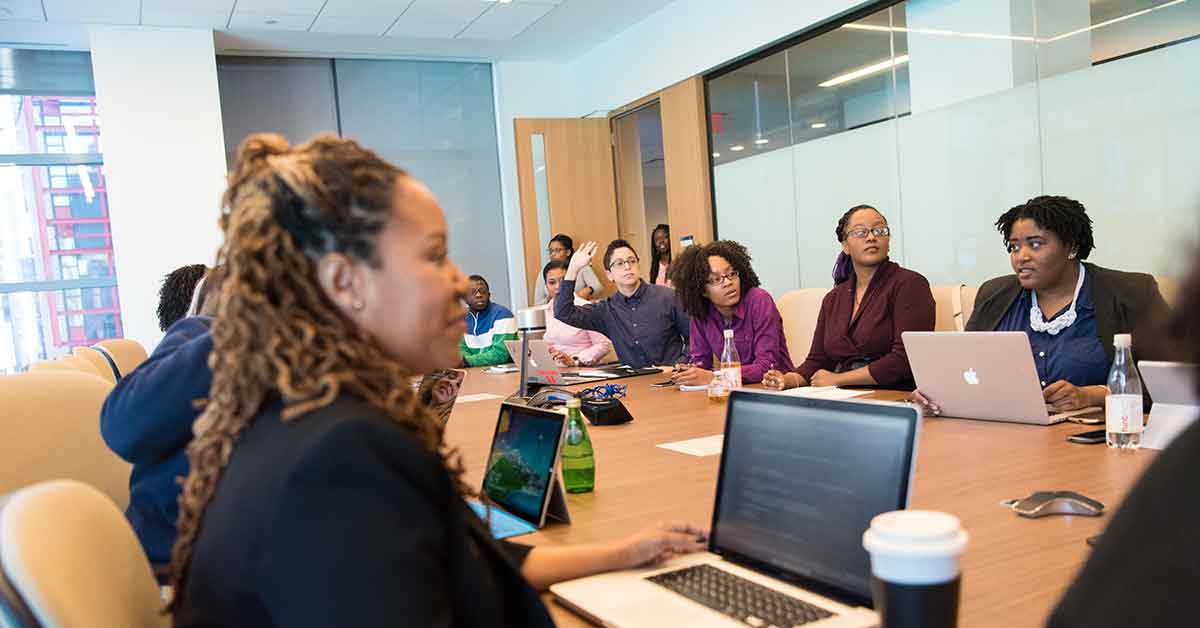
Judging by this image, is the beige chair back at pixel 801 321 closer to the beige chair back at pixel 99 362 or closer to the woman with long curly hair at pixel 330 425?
the beige chair back at pixel 99 362

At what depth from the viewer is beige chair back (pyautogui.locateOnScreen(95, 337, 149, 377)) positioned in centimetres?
364

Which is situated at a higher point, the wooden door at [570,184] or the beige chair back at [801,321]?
the wooden door at [570,184]

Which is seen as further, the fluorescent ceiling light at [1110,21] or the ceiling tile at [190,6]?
the ceiling tile at [190,6]

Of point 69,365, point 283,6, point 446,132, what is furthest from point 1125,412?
point 446,132

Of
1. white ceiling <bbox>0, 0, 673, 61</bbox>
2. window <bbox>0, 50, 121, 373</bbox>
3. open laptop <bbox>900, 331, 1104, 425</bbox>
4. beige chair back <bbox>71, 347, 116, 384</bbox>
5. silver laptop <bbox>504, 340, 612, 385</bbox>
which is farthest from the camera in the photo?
window <bbox>0, 50, 121, 373</bbox>

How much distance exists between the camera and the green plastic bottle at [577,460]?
1859 mm

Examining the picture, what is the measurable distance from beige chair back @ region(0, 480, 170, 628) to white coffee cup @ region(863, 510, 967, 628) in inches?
28.6

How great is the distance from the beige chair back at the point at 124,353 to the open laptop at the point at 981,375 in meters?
2.94

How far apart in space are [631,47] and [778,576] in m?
6.85

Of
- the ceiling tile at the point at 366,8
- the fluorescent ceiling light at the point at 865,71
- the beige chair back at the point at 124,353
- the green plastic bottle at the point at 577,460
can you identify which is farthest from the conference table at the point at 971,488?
the ceiling tile at the point at 366,8

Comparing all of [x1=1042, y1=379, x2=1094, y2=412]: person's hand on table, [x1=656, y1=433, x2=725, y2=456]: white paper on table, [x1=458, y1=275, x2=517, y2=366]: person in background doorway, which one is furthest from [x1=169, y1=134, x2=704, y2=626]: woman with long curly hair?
[x1=458, y1=275, x2=517, y2=366]: person in background doorway

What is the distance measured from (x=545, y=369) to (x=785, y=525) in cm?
290

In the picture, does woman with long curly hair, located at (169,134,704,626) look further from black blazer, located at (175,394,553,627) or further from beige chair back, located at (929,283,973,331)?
beige chair back, located at (929,283,973,331)

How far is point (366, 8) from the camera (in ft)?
20.6
